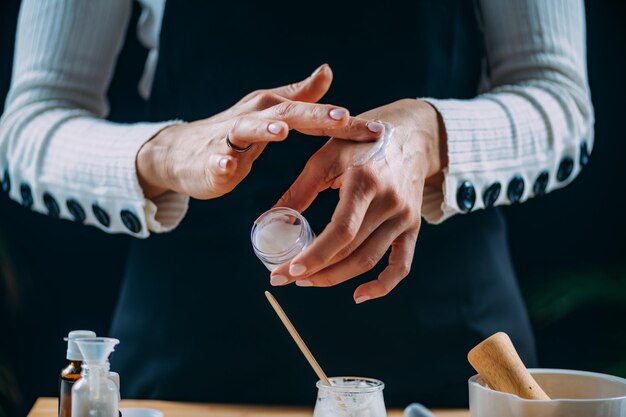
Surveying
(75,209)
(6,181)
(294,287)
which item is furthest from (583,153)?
(6,181)

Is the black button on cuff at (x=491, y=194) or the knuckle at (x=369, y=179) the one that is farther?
the black button on cuff at (x=491, y=194)

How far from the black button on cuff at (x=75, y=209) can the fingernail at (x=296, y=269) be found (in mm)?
464

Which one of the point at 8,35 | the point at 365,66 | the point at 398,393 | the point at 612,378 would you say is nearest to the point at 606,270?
the point at 398,393

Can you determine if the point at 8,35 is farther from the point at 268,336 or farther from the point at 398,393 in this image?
the point at 398,393

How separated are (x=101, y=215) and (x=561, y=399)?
0.65 metres

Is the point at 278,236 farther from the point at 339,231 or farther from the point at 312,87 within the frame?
the point at 312,87

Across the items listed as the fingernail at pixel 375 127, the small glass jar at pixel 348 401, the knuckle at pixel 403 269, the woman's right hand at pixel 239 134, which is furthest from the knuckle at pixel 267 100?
the small glass jar at pixel 348 401

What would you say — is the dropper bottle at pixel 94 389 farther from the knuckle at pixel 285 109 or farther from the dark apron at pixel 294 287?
the dark apron at pixel 294 287

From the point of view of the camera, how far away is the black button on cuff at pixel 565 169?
1.06m

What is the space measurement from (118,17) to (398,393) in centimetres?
67

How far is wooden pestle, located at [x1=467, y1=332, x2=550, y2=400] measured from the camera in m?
0.60

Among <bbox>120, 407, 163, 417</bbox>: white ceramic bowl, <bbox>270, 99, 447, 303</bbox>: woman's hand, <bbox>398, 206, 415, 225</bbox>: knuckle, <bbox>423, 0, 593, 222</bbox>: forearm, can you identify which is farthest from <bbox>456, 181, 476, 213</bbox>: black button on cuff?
<bbox>120, 407, 163, 417</bbox>: white ceramic bowl

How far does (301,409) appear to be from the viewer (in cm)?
92

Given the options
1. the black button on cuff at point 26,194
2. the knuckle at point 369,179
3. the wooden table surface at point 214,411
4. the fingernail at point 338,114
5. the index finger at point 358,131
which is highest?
the fingernail at point 338,114
